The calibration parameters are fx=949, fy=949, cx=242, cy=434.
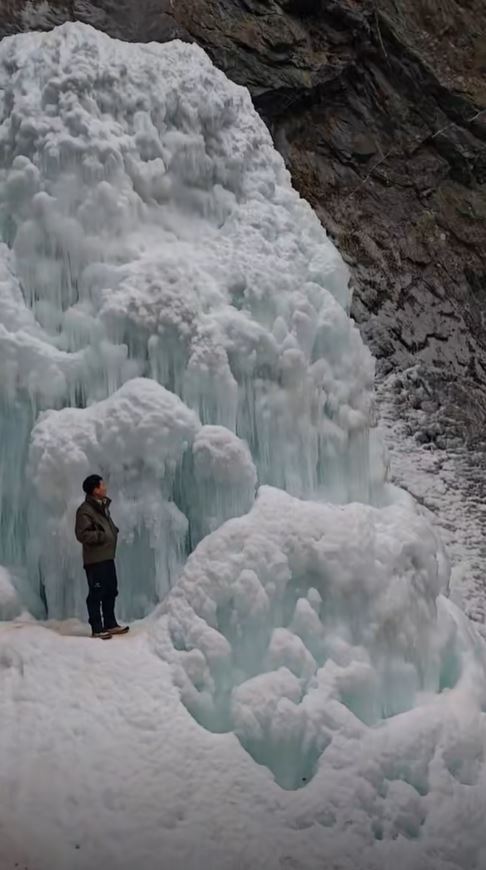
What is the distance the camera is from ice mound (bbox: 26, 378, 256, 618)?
6.87m

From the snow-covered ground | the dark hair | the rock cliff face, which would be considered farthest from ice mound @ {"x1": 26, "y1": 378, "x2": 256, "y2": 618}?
the rock cliff face

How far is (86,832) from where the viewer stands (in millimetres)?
5340

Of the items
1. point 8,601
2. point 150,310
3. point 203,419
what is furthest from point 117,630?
point 150,310

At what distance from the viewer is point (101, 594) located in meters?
6.54

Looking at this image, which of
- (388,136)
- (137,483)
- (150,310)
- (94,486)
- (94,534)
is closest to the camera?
(94,534)

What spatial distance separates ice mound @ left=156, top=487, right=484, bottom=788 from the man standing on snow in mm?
424

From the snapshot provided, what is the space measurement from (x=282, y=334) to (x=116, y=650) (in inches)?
123

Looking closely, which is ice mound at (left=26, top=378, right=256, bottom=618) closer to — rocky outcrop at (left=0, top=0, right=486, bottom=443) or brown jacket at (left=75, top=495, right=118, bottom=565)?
A: brown jacket at (left=75, top=495, right=118, bottom=565)

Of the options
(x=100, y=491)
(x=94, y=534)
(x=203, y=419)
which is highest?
(x=203, y=419)

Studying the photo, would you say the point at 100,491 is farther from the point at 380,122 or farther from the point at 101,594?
the point at 380,122

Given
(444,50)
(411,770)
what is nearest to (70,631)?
(411,770)

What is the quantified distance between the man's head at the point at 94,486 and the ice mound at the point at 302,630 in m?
0.79

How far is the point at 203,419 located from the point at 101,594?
1689mm

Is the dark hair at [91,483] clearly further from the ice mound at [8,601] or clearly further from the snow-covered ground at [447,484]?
the snow-covered ground at [447,484]
